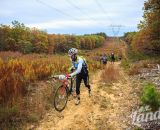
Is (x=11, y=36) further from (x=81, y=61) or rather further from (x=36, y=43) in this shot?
(x=81, y=61)

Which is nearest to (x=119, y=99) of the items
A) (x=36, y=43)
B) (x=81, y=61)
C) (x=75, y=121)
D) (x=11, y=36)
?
(x=81, y=61)

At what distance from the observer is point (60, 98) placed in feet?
36.2

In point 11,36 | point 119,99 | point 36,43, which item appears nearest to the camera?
point 119,99

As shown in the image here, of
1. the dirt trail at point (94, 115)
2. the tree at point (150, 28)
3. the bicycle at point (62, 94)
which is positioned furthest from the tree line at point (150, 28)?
the bicycle at point (62, 94)

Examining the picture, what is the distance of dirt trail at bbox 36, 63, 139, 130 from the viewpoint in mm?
9492

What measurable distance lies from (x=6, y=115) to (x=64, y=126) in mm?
1716

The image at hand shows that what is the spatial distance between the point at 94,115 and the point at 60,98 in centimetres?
132

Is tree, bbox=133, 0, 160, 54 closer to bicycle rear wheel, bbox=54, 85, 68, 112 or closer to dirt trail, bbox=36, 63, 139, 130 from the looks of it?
dirt trail, bbox=36, 63, 139, 130

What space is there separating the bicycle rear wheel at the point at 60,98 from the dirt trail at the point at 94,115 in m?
0.18

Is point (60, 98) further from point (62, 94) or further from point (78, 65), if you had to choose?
point (78, 65)

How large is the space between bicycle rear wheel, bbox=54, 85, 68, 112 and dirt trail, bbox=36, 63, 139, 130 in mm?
178

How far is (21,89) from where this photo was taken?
36.9ft

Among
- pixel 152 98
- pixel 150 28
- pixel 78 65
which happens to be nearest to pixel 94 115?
pixel 78 65

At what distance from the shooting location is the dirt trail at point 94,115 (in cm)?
949
